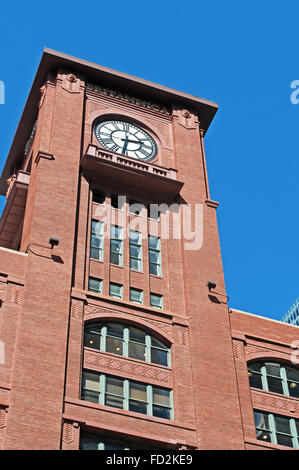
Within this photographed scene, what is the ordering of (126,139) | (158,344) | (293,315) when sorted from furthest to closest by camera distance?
(293,315)
(126,139)
(158,344)

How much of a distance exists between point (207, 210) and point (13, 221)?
1042 centimetres

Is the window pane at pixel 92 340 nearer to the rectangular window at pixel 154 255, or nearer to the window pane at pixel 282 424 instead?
the rectangular window at pixel 154 255

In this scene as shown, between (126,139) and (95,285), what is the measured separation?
11.1 metres

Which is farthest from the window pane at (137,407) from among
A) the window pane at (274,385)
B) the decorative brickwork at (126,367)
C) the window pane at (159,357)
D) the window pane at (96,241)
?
the window pane at (96,241)

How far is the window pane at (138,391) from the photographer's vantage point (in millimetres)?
30777

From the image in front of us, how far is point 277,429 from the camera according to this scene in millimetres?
32219

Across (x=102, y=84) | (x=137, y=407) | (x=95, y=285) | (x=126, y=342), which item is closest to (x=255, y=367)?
(x=126, y=342)

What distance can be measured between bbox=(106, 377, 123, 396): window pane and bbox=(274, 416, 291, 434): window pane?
6574 millimetres

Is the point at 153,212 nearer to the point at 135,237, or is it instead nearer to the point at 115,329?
the point at 135,237

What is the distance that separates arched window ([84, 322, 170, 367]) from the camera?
1265 inches

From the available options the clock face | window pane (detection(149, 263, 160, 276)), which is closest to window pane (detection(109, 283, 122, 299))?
window pane (detection(149, 263, 160, 276))

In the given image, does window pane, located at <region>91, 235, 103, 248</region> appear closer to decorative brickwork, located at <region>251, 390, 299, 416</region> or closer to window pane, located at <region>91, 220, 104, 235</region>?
window pane, located at <region>91, 220, 104, 235</region>

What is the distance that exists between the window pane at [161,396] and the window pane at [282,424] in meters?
4.66
